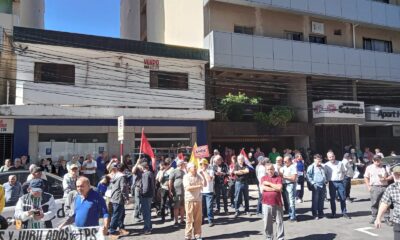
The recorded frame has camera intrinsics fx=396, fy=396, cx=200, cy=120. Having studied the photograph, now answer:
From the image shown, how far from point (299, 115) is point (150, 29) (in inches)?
438

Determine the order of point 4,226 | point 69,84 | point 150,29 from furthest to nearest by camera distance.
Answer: point 150,29 < point 69,84 < point 4,226

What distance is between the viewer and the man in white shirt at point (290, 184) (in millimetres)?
11031

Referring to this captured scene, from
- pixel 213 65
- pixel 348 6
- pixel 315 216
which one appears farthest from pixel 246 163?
pixel 348 6

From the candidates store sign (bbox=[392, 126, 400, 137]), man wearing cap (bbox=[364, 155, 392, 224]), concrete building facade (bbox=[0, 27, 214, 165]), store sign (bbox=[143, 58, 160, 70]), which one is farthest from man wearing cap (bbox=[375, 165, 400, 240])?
store sign (bbox=[392, 126, 400, 137])

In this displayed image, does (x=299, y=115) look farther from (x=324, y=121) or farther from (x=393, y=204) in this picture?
(x=393, y=204)

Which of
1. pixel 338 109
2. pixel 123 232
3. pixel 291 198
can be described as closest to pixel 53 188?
pixel 123 232

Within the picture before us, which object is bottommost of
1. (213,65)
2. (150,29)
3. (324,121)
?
(324,121)

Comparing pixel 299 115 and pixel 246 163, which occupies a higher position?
pixel 299 115

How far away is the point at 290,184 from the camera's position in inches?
448

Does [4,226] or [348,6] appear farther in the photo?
[348,6]

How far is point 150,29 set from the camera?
26156mm

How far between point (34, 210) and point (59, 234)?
119 centimetres

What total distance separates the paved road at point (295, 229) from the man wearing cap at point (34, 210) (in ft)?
9.82

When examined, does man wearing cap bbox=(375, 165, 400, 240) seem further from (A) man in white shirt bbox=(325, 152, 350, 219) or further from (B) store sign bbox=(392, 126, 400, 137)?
(B) store sign bbox=(392, 126, 400, 137)
